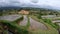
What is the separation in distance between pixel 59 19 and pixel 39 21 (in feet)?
0.97

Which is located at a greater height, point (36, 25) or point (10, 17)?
point (10, 17)

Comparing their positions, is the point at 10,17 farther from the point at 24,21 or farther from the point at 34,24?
the point at 34,24

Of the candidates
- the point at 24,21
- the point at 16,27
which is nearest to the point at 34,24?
the point at 24,21

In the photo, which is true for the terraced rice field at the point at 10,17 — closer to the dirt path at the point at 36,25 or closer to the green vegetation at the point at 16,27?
the green vegetation at the point at 16,27

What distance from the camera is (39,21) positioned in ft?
6.48

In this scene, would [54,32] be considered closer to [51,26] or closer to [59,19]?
→ [51,26]

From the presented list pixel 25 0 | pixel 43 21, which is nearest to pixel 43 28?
pixel 43 21

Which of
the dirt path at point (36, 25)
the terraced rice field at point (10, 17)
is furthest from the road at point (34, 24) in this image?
the terraced rice field at point (10, 17)

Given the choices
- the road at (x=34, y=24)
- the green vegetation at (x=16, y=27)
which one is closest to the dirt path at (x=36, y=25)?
the road at (x=34, y=24)

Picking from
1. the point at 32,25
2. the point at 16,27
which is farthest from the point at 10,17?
the point at 32,25

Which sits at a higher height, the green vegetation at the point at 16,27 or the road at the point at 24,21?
the road at the point at 24,21

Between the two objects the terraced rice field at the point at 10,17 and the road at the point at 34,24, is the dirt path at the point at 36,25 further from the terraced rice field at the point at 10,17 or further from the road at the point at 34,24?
the terraced rice field at the point at 10,17

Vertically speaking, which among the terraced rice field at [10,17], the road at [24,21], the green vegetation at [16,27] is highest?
the terraced rice field at [10,17]

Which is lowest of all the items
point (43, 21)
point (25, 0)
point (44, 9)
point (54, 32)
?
point (54, 32)
